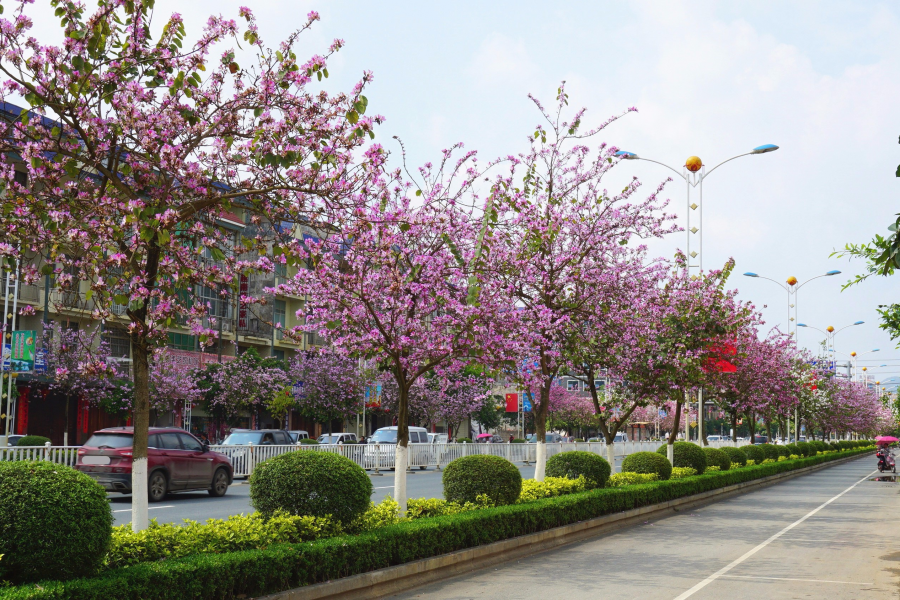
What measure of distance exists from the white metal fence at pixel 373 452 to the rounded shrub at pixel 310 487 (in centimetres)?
472

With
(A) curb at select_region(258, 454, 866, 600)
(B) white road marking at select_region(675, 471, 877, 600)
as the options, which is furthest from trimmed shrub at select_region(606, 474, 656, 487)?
(B) white road marking at select_region(675, 471, 877, 600)

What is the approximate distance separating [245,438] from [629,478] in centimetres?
1426

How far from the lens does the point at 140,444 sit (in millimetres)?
8477

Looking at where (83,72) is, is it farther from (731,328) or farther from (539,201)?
(731,328)

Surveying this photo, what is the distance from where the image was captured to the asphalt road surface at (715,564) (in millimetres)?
9695

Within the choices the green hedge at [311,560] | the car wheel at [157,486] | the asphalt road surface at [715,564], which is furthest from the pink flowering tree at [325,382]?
the green hedge at [311,560]

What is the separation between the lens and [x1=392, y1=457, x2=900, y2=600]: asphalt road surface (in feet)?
31.8

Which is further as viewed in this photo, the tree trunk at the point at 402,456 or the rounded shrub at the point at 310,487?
the tree trunk at the point at 402,456

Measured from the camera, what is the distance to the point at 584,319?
61.1 feet

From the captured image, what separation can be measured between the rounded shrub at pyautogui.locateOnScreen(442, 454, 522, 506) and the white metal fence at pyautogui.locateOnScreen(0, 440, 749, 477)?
251cm

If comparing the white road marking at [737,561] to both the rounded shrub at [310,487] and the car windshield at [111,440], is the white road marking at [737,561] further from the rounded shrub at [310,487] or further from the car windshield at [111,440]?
the car windshield at [111,440]

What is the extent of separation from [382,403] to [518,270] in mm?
43336

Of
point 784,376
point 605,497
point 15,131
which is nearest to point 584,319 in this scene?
point 605,497

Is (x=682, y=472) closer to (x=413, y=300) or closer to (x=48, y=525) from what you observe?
(x=413, y=300)
